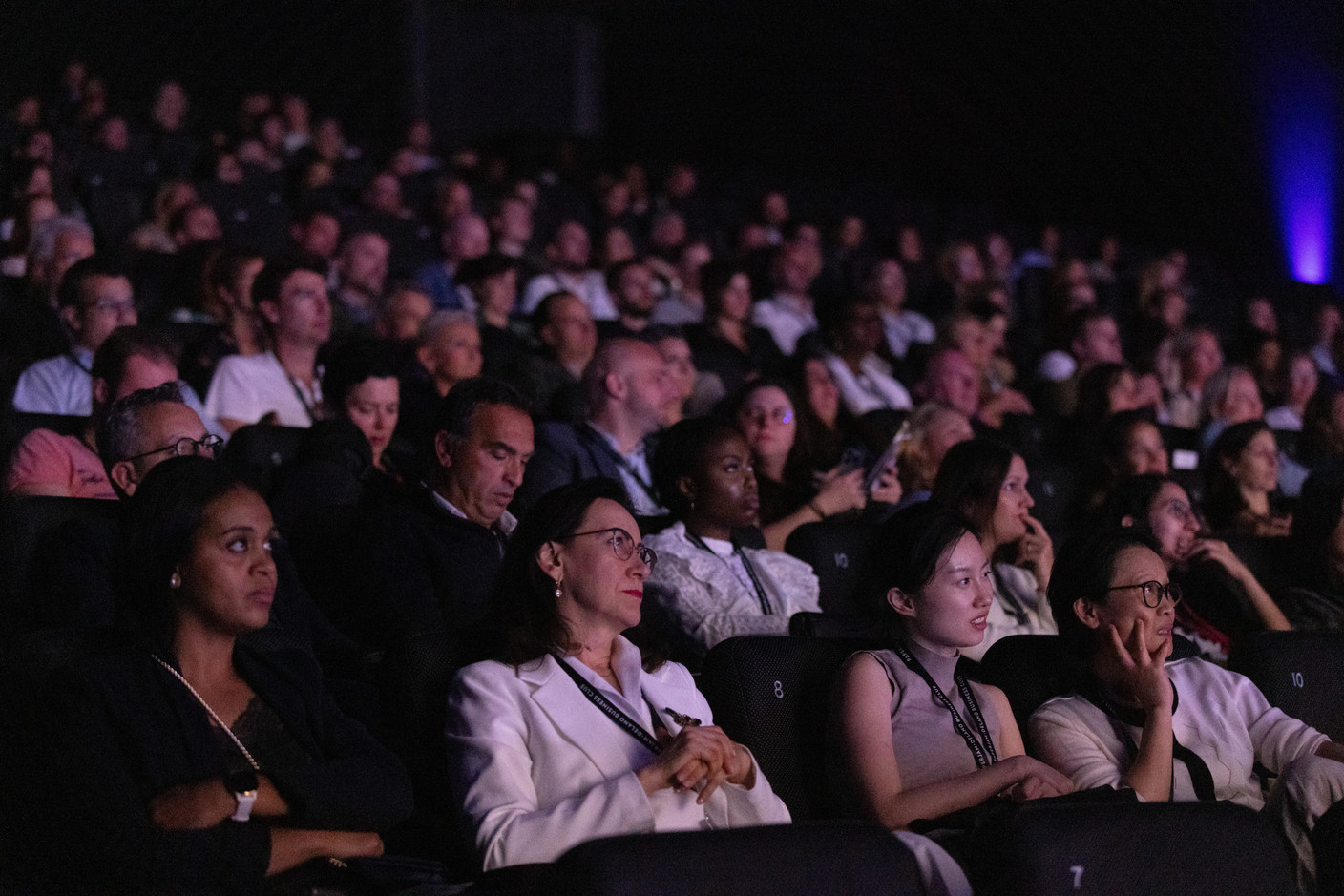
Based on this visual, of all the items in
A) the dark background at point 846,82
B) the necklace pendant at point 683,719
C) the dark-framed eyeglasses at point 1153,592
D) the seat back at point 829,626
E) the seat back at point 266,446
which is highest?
the dark background at point 846,82

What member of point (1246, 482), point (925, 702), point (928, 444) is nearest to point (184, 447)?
point (925, 702)

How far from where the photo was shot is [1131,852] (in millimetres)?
1953

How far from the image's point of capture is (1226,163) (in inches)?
379

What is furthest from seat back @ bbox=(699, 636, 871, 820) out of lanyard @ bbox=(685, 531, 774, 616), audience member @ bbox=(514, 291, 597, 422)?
audience member @ bbox=(514, 291, 597, 422)

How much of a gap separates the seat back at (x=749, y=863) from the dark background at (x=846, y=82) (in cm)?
782

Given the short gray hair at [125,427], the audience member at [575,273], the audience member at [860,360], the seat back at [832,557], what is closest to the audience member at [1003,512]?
the seat back at [832,557]

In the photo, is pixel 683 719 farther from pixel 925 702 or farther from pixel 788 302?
pixel 788 302

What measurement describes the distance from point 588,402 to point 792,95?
8.38m

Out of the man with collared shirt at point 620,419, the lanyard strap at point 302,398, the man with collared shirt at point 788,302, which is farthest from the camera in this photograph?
the man with collared shirt at point 788,302

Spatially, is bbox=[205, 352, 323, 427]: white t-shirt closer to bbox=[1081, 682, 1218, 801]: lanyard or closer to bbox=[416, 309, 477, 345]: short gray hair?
bbox=[416, 309, 477, 345]: short gray hair

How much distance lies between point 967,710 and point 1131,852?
765 millimetres

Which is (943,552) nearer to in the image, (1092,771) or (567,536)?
(1092,771)

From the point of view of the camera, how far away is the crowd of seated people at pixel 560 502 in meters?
2.18

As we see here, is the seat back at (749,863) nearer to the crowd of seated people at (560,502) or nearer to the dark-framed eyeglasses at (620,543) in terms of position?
the crowd of seated people at (560,502)
